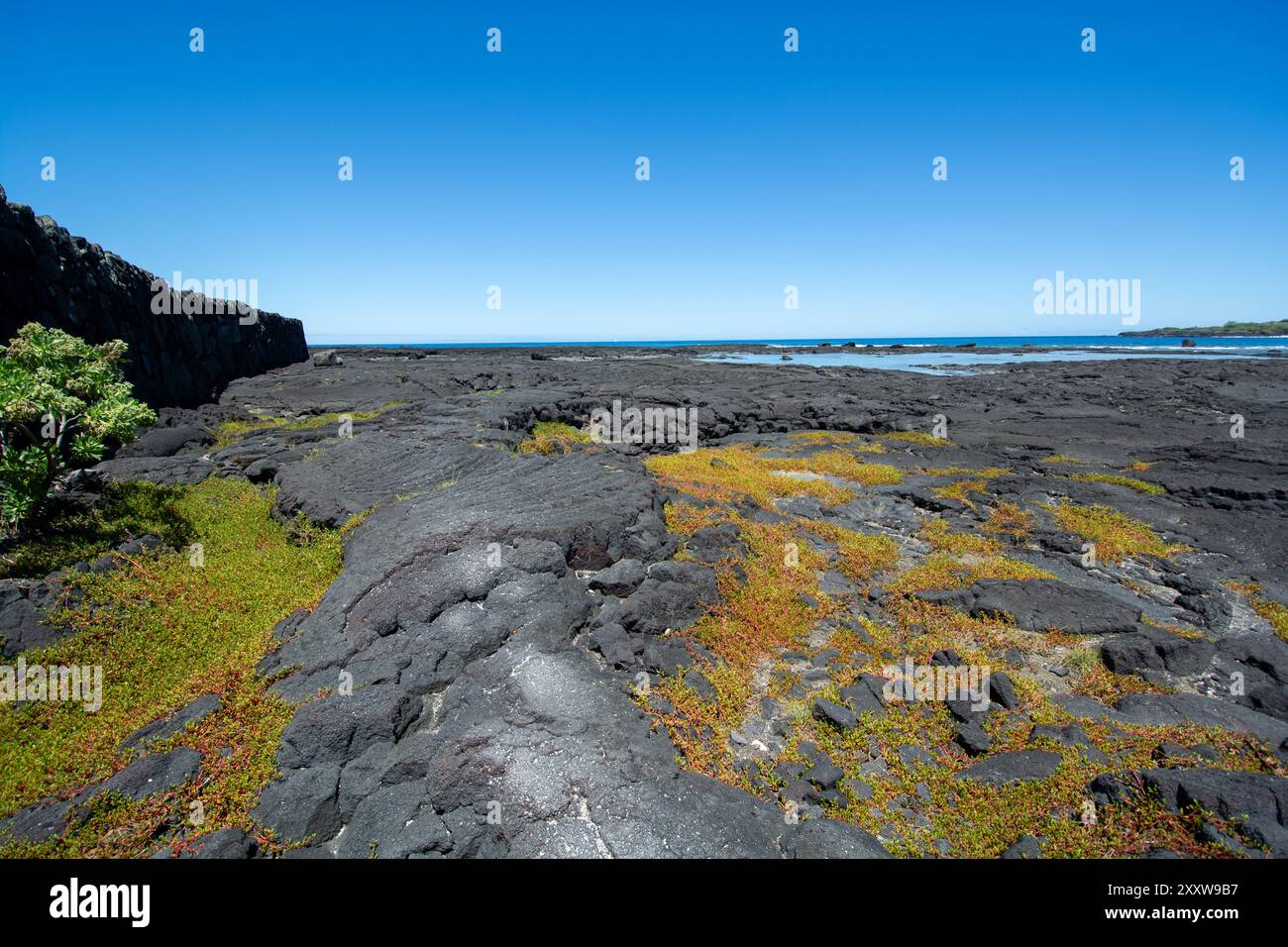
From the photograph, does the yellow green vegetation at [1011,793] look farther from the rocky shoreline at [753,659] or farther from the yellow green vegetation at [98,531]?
the yellow green vegetation at [98,531]

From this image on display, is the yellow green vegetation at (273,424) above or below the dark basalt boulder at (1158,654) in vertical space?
above

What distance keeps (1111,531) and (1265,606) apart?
4.50 m

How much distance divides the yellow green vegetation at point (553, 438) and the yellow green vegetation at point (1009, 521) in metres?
16.3

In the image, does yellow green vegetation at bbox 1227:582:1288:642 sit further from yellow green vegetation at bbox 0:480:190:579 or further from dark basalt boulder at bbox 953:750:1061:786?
yellow green vegetation at bbox 0:480:190:579

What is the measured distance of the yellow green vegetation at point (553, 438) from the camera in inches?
950

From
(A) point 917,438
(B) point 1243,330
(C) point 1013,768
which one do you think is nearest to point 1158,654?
(C) point 1013,768

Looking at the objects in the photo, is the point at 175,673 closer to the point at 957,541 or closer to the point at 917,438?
the point at 957,541

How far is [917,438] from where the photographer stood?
3044 cm

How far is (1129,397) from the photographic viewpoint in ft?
144

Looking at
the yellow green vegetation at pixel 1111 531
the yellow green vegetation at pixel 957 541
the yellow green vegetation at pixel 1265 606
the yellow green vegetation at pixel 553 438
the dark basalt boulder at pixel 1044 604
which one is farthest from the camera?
the yellow green vegetation at pixel 553 438

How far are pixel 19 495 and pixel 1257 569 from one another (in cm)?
2850

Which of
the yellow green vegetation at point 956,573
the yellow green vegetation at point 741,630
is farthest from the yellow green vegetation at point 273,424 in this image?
the yellow green vegetation at point 956,573
